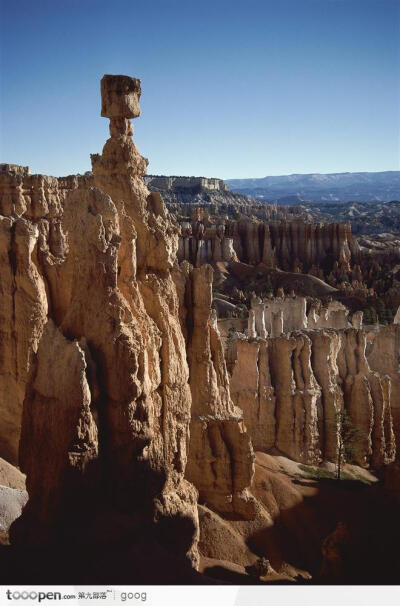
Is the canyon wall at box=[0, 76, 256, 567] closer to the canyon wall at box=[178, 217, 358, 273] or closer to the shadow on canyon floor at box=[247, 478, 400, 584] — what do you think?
the shadow on canyon floor at box=[247, 478, 400, 584]

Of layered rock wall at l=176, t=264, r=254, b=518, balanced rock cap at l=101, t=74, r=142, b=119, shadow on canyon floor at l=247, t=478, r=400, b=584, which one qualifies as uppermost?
balanced rock cap at l=101, t=74, r=142, b=119

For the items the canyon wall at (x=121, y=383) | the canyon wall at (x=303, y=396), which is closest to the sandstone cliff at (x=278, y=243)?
the canyon wall at (x=303, y=396)

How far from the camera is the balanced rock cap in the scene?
11062 mm

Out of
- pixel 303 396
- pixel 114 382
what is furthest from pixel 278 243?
pixel 114 382

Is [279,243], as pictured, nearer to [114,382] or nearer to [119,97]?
[119,97]

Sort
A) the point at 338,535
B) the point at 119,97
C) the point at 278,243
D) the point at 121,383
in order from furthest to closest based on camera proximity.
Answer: the point at 278,243
the point at 119,97
the point at 338,535
the point at 121,383

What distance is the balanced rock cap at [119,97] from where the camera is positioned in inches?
436

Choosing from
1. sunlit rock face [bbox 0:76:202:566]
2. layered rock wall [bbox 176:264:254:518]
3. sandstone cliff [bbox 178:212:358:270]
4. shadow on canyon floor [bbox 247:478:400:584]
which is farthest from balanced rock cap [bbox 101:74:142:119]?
sandstone cliff [bbox 178:212:358:270]

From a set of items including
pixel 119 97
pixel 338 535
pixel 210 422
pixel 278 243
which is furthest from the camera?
pixel 278 243

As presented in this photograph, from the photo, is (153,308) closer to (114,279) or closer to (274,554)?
(114,279)

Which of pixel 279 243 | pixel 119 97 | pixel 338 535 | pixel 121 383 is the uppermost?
pixel 119 97

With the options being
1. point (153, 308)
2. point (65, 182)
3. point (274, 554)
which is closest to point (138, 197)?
point (153, 308)

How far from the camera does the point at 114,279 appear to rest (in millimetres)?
9086

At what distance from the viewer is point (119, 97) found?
36.7 feet
